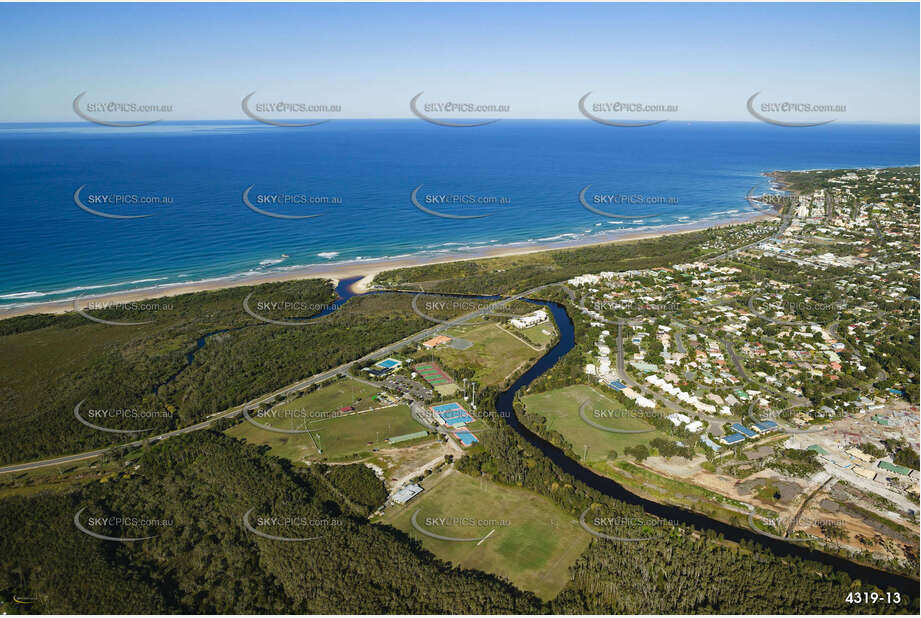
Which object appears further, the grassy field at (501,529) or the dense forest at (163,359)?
the dense forest at (163,359)

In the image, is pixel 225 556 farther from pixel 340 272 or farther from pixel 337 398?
pixel 340 272

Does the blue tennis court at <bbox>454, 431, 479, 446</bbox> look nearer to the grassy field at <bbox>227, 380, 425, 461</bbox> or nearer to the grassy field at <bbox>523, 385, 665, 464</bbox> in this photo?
the grassy field at <bbox>227, 380, 425, 461</bbox>

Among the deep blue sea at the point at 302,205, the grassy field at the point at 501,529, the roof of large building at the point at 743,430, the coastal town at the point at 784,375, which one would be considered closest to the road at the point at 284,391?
the coastal town at the point at 784,375

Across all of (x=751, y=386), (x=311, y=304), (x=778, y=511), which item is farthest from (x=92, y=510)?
(x=751, y=386)

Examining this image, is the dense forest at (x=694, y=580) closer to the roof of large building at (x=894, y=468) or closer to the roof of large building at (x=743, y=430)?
the roof of large building at (x=894, y=468)

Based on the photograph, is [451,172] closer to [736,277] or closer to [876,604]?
[736,277]

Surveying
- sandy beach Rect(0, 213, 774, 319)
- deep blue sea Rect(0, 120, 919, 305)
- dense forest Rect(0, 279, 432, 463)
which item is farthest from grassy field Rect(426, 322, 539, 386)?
deep blue sea Rect(0, 120, 919, 305)
